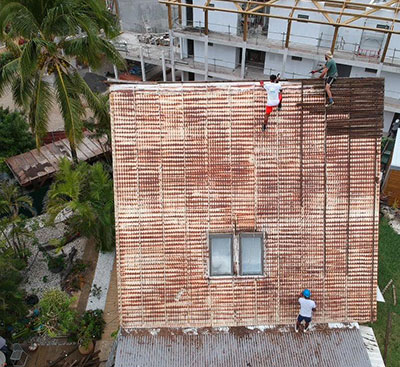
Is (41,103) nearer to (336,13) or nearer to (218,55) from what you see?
(336,13)

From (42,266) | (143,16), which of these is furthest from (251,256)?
(143,16)

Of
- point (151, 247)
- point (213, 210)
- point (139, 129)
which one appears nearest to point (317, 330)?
point (213, 210)

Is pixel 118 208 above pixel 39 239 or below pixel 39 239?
above

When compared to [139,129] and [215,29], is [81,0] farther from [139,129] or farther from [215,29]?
[215,29]

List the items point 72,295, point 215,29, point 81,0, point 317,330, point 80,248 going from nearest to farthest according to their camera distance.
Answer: point 317,330 < point 81,0 < point 72,295 < point 80,248 < point 215,29

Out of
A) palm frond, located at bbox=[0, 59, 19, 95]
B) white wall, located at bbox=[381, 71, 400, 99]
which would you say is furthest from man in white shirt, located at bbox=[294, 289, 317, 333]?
white wall, located at bbox=[381, 71, 400, 99]

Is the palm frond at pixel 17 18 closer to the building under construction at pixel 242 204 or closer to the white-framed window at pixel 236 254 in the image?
the building under construction at pixel 242 204
